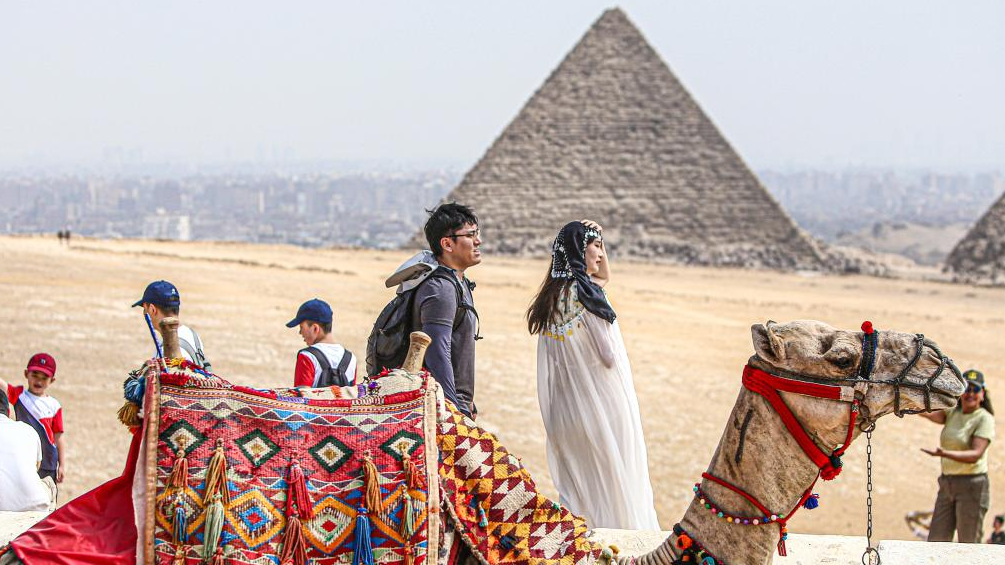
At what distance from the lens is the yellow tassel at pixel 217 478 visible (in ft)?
6.95

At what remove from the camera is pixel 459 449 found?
7.52 ft

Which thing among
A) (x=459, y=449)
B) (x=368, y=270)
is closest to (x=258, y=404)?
(x=459, y=449)

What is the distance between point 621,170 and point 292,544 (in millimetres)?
79101

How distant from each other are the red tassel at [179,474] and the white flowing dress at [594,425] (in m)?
1.82

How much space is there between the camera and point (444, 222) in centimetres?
339

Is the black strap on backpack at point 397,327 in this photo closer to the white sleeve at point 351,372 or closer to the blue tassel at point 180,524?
the white sleeve at point 351,372

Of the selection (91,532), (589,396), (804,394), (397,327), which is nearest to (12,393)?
(397,327)

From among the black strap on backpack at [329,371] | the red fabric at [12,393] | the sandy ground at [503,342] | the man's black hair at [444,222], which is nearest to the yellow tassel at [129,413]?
the man's black hair at [444,222]

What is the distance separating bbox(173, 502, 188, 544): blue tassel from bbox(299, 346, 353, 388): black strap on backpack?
1634 millimetres

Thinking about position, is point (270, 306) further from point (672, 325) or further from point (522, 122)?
point (522, 122)

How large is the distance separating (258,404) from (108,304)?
15.4 metres

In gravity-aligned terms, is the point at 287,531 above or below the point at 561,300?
below

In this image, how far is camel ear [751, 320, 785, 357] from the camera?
2.08 m

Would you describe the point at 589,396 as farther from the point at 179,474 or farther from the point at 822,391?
the point at 179,474
